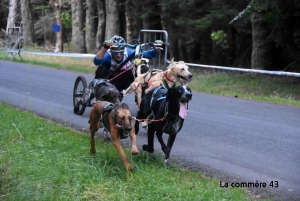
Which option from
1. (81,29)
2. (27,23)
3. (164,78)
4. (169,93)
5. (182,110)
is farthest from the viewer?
(27,23)

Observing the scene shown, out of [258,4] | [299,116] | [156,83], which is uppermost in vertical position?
[258,4]

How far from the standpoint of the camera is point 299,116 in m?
12.2

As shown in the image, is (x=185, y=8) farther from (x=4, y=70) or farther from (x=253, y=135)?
(x=253, y=135)

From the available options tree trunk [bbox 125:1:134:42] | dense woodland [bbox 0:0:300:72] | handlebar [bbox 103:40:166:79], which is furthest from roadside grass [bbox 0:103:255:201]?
tree trunk [bbox 125:1:134:42]

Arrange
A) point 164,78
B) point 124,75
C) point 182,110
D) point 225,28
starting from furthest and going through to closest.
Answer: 1. point 225,28
2. point 124,75
3. point 164,78
4. point 182,110

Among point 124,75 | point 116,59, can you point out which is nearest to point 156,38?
point 124,75

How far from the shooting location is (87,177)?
6770mm

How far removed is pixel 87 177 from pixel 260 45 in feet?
49.6

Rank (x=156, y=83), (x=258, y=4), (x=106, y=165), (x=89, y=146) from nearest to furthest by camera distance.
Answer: (x=106, y=165) → (x=89, y=146) → (x=156, y=83) → (x=258, y=4)

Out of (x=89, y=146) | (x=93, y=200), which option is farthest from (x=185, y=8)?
(x=93, y=200)

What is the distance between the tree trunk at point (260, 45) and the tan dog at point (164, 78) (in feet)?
36.6

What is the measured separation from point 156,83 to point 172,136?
2.24 meters

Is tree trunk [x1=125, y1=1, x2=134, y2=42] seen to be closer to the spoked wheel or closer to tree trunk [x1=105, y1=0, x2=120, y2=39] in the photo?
tree trunk [x1=105, y1=0, x2=120, y2=39]

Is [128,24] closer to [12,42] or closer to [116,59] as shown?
[12,42]
